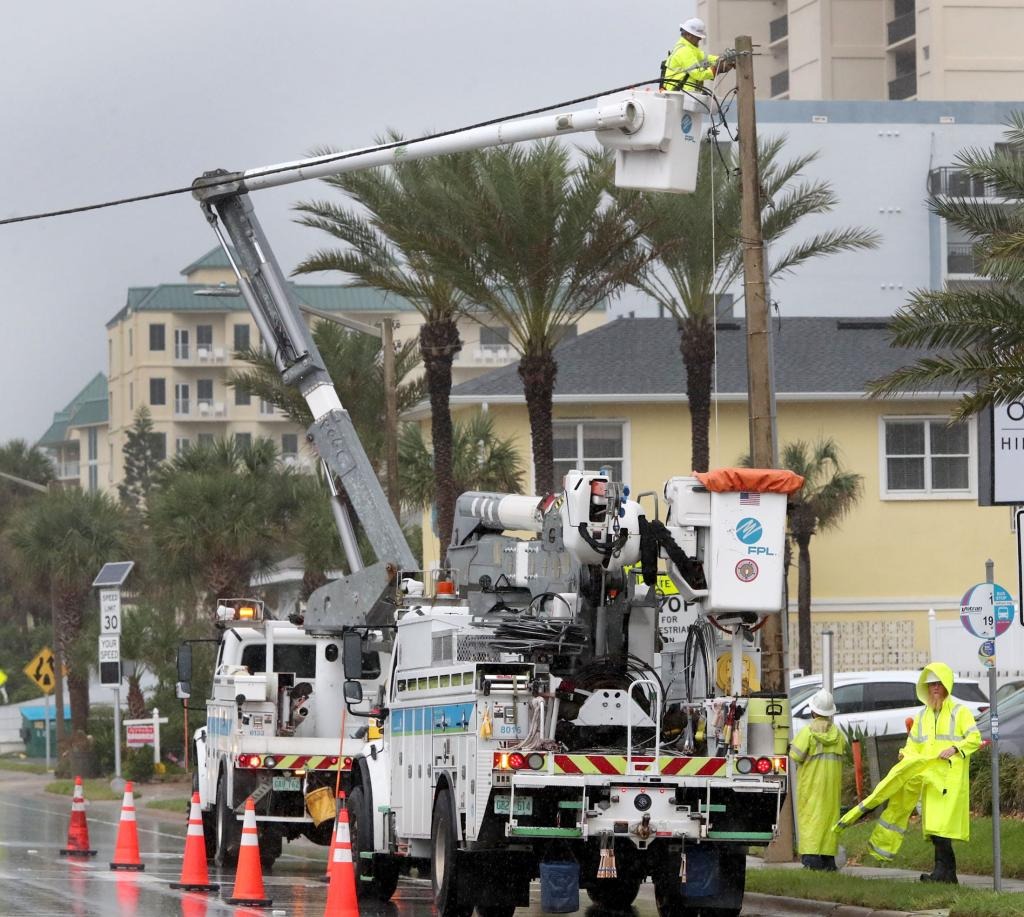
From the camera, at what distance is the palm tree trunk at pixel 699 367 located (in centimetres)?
3306

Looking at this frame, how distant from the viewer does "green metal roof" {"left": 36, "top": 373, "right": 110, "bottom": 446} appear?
126 meters

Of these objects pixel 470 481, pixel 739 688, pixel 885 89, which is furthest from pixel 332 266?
pixel 885 89

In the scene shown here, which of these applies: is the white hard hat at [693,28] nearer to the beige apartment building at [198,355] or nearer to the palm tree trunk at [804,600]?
the palm tree trunk at [804,600]

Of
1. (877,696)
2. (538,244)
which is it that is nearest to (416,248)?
(538,244)

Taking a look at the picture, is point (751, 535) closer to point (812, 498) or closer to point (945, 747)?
point (945, 747)

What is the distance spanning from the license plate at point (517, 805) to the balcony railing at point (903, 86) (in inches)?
3123

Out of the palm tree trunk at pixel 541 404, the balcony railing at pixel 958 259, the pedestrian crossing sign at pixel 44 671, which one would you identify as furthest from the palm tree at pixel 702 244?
the balcony railing at pixel 958 259

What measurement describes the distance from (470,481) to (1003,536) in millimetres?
11581

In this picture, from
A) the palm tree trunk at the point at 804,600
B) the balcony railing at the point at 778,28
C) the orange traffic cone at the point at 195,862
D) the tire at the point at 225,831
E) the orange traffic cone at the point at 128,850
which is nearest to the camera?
the orange traffic cone at the point at 195,862

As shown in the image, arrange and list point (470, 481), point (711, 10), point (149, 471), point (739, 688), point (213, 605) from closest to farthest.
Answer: point (739, 688)
point (470, 481)
point (213, 605)
point (711, 10)
point (149, 471)

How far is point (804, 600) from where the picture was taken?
40.8 metres

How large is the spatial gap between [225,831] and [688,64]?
30.3 feet

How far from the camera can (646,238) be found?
103 feet

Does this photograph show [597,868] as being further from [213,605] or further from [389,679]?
[213,605]
